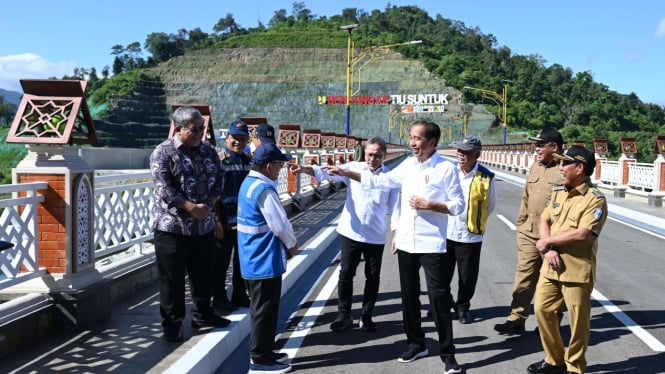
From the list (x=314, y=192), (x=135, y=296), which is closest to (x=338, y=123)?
(x=314, y=192)

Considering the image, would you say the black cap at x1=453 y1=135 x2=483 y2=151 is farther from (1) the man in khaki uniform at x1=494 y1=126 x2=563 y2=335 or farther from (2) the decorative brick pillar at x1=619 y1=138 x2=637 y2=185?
(2) the decorative brick pillar at x1=619 y1=138 x2=637 y2=185

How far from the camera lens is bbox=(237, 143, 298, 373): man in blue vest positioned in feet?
15.6

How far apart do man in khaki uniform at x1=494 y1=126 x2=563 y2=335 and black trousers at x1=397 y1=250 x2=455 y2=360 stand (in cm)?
135

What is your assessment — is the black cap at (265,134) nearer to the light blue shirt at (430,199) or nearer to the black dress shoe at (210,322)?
the light blue shirt at (430,199)

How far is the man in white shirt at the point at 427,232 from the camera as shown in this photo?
4996 millimetres

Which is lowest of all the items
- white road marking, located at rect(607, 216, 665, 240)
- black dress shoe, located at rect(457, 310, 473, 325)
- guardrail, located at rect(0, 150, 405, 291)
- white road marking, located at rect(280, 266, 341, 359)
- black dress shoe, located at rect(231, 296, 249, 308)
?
white road marking, located at rect(607, 216, 665, 240)

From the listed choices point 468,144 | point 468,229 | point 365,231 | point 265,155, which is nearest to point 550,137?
point 468,144

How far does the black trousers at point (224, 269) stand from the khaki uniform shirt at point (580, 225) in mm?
3216

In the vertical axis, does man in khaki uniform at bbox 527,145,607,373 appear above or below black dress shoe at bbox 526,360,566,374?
above

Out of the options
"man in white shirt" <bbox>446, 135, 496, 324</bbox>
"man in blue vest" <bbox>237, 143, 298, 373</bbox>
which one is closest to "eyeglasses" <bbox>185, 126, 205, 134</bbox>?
"man in blue vest" <bbox>237, 143, 298, 373</bbox>

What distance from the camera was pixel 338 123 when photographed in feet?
431

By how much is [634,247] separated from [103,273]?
32.0 ft

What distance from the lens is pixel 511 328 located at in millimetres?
6090

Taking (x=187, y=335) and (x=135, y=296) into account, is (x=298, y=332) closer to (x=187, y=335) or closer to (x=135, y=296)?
(x=187, y=335)
